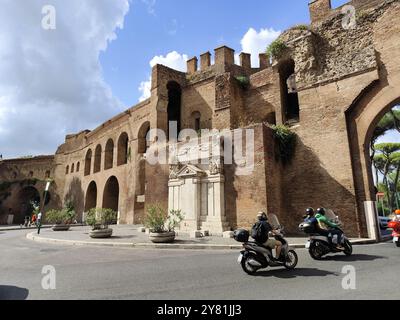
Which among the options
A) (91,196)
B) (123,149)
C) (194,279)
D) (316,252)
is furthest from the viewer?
(91,196)

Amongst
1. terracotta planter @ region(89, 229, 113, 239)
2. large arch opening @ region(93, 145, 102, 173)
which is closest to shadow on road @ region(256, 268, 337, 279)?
terracotta planter @ region(89, 229, 113, 239)

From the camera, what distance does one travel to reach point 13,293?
4281mm

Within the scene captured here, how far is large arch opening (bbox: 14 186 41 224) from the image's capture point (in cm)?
3419

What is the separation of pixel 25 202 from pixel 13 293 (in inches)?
1476

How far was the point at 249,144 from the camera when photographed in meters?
12.0

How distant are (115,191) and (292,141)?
19.9m

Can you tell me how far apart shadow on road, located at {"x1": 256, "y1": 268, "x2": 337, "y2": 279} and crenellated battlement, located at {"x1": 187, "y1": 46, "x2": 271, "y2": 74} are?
1731 centimetres

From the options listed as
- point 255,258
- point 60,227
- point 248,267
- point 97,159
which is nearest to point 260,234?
point 255,258

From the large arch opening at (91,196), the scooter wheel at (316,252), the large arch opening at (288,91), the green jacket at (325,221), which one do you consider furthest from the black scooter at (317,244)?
the large arch opening at (91,196)

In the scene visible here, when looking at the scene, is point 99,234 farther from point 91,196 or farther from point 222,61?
point 91,196

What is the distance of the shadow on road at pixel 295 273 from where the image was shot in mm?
4934

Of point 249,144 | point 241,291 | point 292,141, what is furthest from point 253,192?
point 241,291

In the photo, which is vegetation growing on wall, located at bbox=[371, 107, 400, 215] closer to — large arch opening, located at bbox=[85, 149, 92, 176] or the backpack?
the backpack
